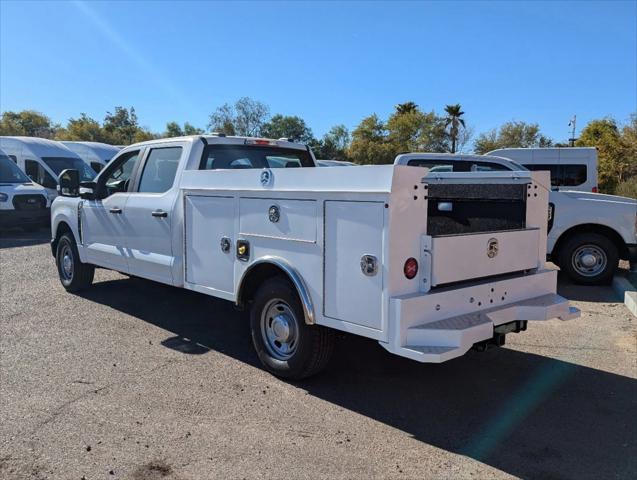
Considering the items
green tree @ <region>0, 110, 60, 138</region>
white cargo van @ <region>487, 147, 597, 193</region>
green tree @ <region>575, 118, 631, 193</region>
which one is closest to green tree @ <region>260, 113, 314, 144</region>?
green tree @ <region>0, 110, 60, 138</region>

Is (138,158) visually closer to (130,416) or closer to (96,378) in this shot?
(96,378)

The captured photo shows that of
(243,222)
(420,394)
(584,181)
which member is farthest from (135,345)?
(584,181)

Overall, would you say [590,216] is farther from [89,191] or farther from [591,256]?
[89,191]

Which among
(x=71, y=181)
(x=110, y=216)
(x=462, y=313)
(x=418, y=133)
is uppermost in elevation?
(x=418, y=133)

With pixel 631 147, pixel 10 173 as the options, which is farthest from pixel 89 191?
pixel 631 147

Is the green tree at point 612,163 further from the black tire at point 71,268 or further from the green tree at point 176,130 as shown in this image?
the green tree at point 176,130

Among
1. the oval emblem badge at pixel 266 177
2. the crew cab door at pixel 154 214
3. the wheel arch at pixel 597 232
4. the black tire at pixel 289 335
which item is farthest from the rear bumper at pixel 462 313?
the wheel arch at pixel 597 232

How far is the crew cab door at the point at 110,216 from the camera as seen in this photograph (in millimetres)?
6680

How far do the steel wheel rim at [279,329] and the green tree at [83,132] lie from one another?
57.0 m

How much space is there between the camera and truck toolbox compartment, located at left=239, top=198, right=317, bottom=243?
425cm

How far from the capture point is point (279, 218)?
449cm

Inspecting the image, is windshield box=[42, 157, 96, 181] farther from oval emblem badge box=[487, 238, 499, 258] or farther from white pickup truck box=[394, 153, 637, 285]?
oval emblem badge box=[487, 238, 499, 258]

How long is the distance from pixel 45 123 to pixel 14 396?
7030cm

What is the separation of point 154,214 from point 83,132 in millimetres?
57050
